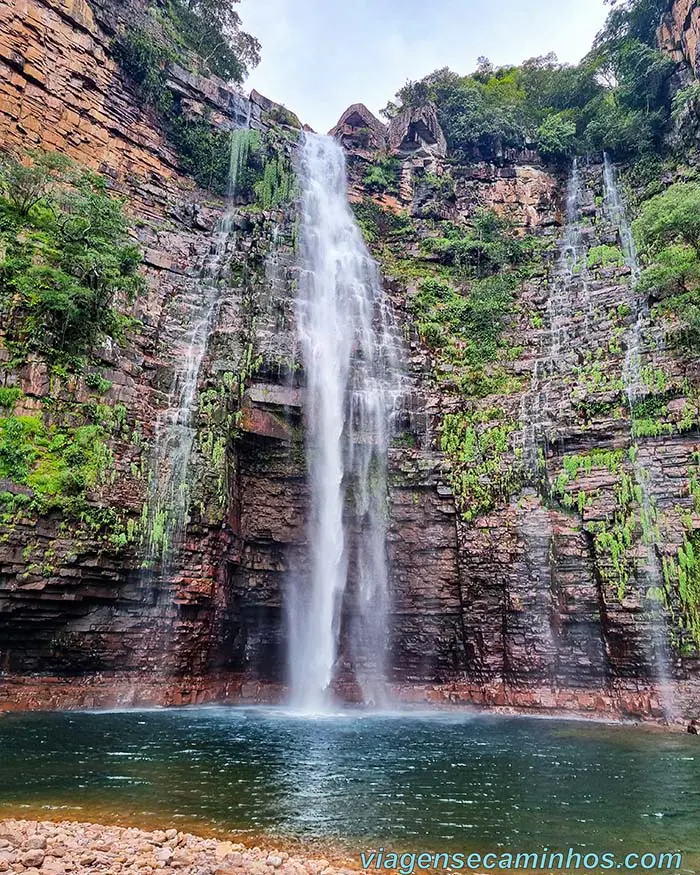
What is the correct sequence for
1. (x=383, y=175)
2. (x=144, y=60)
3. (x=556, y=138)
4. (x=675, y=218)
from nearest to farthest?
(x=675, y=218), (x=144, y=60), (x=556, y=138), (x=383, y=175)

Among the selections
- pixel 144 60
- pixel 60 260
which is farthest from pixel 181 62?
pixel 60 260

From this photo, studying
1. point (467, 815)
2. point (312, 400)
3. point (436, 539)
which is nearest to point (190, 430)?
point (312, 400)

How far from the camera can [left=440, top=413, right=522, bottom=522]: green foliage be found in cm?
1884

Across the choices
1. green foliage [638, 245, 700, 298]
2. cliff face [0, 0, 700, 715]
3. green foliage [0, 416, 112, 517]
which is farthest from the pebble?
green foliage [638, 245, 700, 298]

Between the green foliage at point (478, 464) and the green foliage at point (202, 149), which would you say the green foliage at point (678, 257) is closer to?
the green foliage at point (478, 464)

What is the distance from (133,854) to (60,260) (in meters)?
17.4

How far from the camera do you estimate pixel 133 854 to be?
5.64 m

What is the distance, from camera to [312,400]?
2022cm

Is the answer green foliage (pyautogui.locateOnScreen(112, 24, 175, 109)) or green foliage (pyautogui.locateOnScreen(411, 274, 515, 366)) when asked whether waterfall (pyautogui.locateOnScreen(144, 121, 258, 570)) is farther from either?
green foliage (pyautogui.locateOnScreen(112, 24, 175, 109))

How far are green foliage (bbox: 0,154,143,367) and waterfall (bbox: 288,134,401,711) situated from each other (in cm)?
675

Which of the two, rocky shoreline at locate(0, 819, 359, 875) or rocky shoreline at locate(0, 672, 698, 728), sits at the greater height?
rocky shoreline at locate(0, 672, 698, 728)

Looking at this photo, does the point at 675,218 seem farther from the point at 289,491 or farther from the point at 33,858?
the point at 33,858

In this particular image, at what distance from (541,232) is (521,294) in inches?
212

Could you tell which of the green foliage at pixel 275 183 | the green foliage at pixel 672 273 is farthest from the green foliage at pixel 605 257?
the green foliage at pixel 275 183
